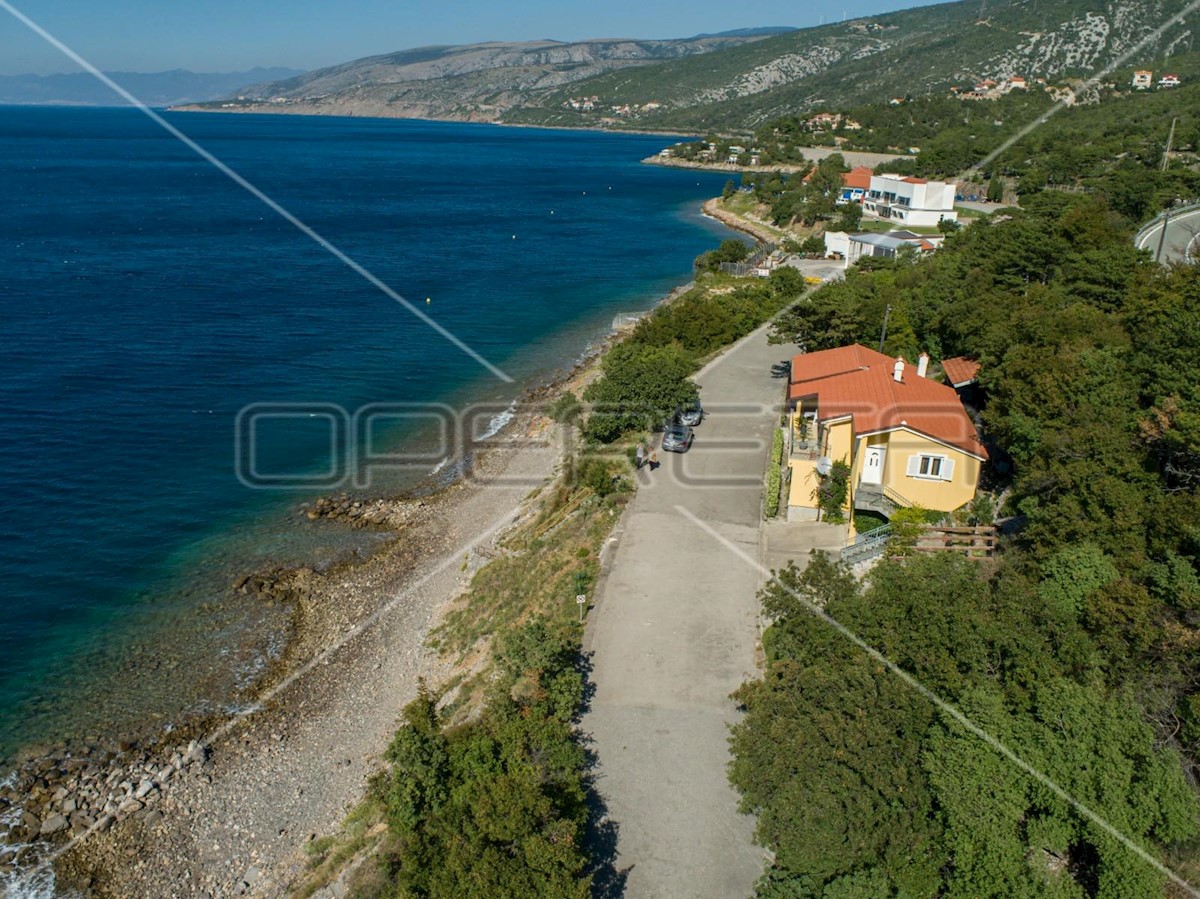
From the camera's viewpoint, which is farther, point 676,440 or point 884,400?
point 676,440

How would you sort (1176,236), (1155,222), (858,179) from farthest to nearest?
(858,179)
(1155,222)
(1176,236)

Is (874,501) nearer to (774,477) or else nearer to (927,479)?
(927,479)

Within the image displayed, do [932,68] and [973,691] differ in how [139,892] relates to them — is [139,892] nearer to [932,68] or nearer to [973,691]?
[973,691]

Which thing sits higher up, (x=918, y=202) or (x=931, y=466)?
(x=918, y=202)

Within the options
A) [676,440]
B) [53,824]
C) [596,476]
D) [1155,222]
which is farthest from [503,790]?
[1155,222]

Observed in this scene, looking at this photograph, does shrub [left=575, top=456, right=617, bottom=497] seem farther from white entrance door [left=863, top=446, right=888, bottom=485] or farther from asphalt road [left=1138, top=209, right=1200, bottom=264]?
asphalt road [left=1138, top=209, right=1200, bottom=264]

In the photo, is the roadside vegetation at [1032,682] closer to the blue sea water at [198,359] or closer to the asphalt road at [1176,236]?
the blue sea water at [198,359]
